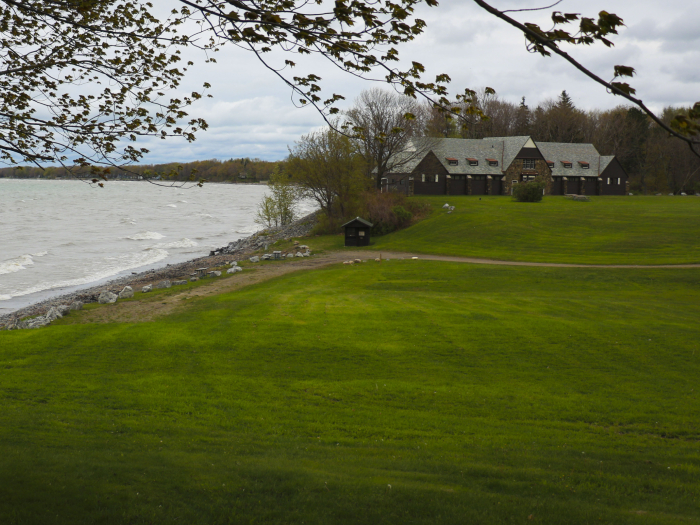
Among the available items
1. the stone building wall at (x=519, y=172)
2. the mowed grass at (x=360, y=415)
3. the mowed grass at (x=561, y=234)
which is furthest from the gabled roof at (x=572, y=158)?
the mowed grass at (x=360, y=415)

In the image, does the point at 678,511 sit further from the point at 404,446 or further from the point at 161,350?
the point at 161,350

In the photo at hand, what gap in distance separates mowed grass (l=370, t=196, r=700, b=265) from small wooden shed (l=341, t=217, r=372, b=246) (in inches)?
46.0

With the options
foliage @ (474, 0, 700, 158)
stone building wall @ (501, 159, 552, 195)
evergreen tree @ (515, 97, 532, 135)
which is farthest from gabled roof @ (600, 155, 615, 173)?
foliage @ (474, 0, 700, 158)

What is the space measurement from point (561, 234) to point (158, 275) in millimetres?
31925

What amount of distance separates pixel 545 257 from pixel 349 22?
33.1 metres

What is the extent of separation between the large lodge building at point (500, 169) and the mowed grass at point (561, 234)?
13.2 metres

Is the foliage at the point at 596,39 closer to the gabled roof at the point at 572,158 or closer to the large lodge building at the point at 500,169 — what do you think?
the large lodge building at the point at 500,169

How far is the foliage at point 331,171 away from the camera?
174 feet

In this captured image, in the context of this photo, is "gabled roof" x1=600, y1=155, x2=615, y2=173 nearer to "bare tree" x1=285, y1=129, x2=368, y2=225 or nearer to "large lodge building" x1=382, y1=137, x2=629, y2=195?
"large lodge building" x1=382, y1=137, x2=629, y2=195

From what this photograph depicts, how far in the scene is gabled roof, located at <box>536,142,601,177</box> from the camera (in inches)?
2864

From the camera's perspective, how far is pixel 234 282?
30.3 m

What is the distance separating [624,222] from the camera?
44.4 metres

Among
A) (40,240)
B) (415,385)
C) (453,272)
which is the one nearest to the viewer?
(415,385)

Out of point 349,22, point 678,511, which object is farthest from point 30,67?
point 678,511
